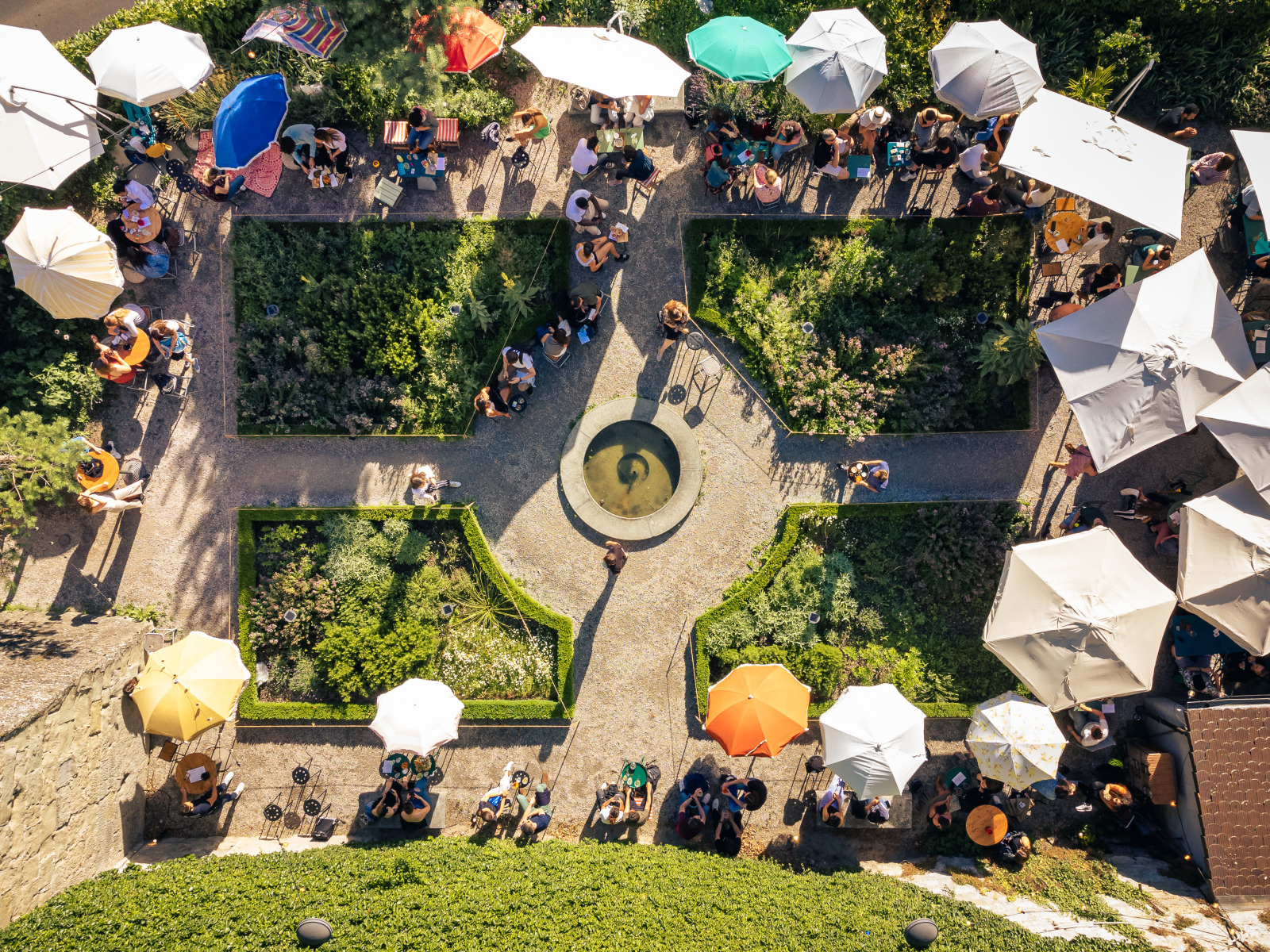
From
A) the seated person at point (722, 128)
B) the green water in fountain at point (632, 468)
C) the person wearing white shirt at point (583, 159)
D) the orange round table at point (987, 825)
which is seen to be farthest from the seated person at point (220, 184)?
the orange round table at point (987, 825)

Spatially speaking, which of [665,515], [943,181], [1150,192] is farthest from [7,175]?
[1150,192]

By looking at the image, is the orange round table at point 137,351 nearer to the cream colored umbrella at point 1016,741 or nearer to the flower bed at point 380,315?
the flower bed at point 380,315

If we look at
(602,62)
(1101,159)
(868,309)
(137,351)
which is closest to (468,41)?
(602,62)

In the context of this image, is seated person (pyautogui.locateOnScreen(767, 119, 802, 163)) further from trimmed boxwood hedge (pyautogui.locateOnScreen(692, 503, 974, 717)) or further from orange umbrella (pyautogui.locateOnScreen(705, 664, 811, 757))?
orange umbrella (pyautogui.locateOnScreen(705, 664, 811, 757))

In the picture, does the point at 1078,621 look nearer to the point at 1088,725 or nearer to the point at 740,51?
the point at 1088,725

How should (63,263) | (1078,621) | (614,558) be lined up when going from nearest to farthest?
(1078,621) → (63,263) → (614,558)

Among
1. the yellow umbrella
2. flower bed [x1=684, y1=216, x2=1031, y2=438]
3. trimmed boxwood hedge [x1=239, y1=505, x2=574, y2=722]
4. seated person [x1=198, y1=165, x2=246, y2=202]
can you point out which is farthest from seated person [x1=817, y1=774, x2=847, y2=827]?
seated person [x1=198, y1=165, x2=246, y2=202]
